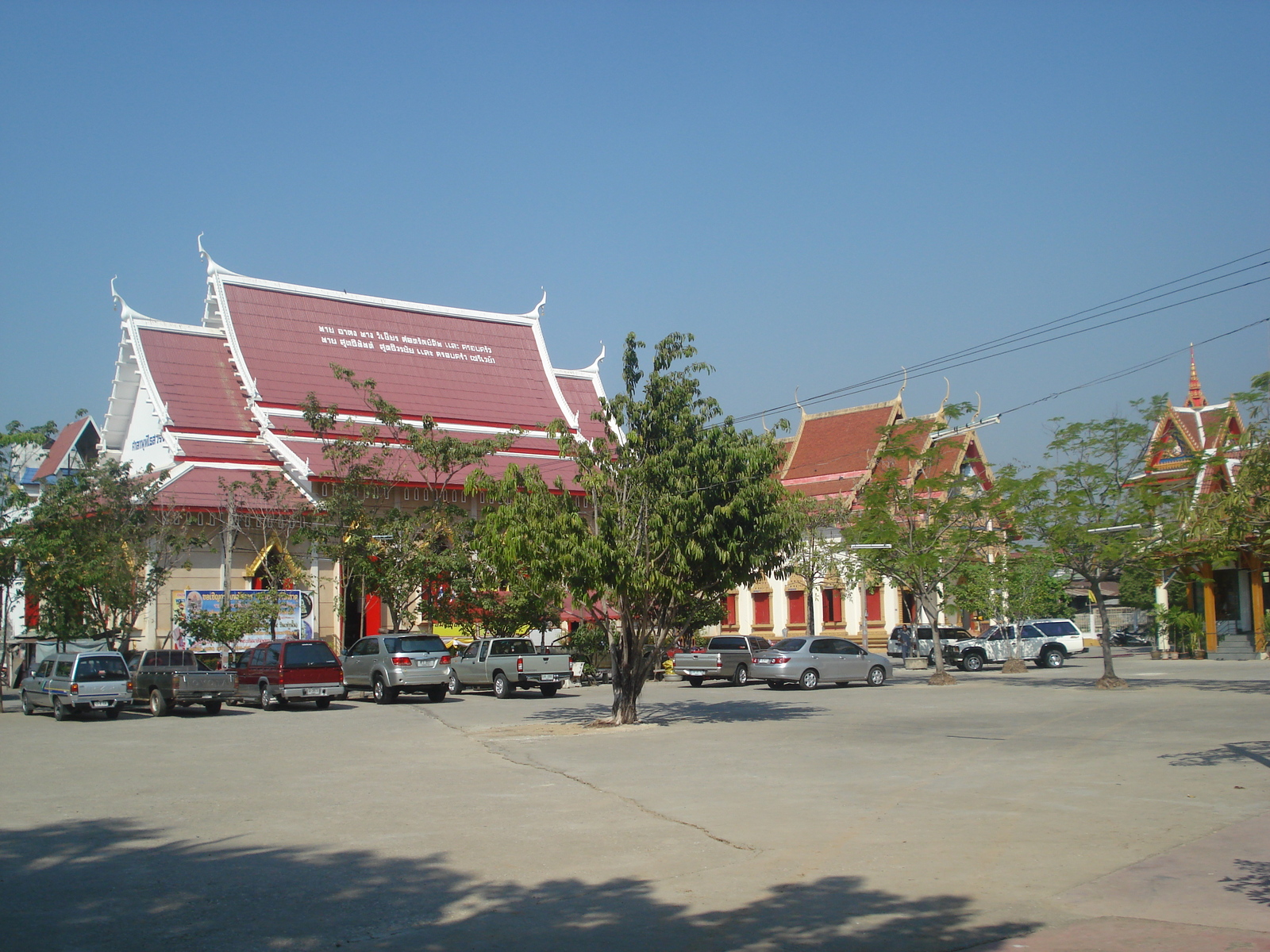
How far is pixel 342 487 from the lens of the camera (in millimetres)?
35094

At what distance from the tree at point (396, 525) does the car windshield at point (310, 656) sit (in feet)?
21.1

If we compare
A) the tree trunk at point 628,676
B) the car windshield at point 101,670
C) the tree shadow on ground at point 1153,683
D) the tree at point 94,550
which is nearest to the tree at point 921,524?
the tree shadow on ground at point 1153,683

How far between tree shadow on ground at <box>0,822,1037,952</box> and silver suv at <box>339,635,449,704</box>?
18.6 metres

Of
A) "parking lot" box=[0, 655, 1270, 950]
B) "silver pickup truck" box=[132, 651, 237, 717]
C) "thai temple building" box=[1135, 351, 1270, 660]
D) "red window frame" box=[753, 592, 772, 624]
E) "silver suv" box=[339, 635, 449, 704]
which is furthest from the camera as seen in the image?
"red window frame" box=[753, 592, 772, 624]

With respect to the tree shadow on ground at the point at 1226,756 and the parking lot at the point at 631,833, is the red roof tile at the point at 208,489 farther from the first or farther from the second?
the tree shadow on ground at the point at 1226,756

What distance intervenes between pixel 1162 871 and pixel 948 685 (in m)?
24.0

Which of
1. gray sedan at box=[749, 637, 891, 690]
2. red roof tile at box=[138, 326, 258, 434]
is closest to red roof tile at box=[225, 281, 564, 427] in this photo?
red roof tile at box=[138, 326, 258, 434]

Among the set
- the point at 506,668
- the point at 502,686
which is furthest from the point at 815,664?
the point at 502,686

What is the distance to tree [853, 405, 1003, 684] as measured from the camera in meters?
32.0

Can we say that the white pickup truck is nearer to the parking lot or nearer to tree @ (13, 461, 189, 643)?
the parking lot

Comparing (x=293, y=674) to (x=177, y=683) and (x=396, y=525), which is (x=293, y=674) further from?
(x=396, y=525)

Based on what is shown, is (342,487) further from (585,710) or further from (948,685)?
(948,685)

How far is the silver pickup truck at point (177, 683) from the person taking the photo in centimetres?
2533

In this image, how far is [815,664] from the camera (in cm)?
3083
